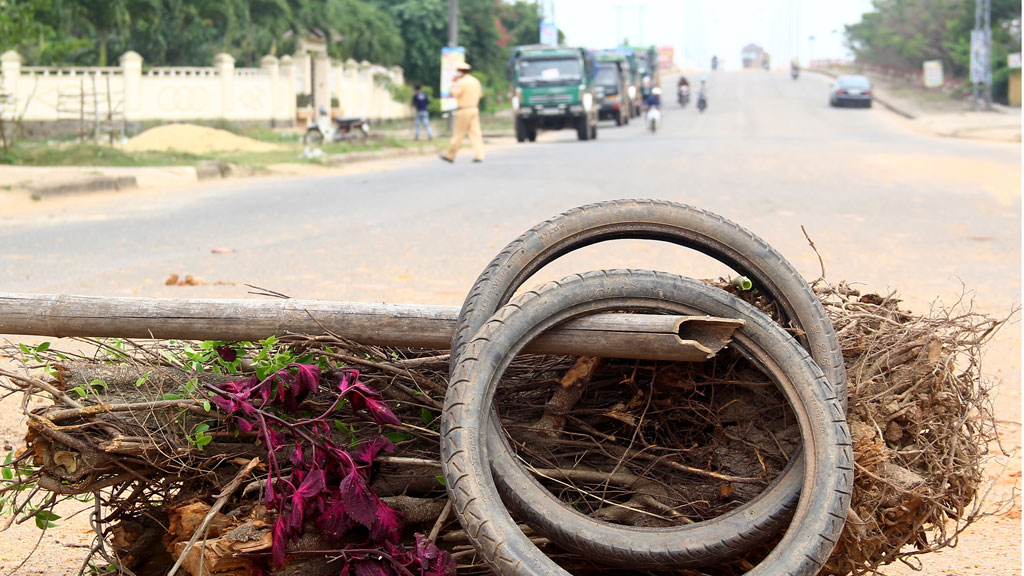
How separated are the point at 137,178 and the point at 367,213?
563cm

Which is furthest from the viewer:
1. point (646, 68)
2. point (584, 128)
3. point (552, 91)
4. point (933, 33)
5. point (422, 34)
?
point (933, 33)

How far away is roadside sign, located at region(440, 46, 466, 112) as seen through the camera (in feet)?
96.9

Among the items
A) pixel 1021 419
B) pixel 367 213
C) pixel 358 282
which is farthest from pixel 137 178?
pixel 1021 419

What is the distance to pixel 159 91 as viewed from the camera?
2870 centimetres

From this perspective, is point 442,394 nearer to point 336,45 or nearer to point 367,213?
point 367,213

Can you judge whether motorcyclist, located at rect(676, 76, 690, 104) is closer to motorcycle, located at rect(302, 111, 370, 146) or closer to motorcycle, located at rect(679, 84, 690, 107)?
motorcycle, located at rect(679, 84, 690, 107)

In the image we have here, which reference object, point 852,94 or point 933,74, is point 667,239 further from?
point 933,74

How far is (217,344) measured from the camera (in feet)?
9.70

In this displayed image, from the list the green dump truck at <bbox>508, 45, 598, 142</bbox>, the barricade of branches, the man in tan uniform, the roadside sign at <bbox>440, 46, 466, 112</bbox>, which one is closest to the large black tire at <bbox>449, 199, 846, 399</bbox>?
the barricade of branches

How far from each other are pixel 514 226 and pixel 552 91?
60.3 ft

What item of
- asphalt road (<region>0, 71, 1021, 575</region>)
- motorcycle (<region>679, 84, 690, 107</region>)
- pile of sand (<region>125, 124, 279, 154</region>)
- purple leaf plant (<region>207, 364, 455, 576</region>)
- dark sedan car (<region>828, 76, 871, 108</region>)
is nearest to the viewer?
purple leaf plant (<region>207, 364, 455, 576</region>)

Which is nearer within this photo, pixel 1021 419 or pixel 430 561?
pixel 430 561

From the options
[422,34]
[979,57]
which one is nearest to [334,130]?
[422,34]

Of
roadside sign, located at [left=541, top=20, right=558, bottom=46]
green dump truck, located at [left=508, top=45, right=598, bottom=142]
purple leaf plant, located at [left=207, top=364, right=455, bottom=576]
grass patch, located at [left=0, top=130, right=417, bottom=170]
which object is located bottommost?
purple leaf plant, located at [left=207, top=364, right=455, bottom=576]
